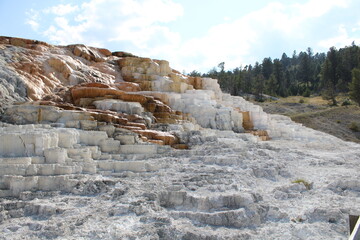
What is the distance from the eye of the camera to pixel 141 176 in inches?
303

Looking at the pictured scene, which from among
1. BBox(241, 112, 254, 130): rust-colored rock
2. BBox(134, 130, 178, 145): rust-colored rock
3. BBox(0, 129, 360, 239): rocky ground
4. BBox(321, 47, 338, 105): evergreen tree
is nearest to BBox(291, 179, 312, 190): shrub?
BBox(0, 129, 360, 239): rocky ground

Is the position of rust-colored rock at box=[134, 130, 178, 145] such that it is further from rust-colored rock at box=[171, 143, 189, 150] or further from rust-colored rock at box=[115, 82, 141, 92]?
rust-colored rock at box=[115, 82, 141, 92]

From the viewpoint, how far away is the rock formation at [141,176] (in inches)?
207

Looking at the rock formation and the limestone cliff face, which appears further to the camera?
the limestone cliff face

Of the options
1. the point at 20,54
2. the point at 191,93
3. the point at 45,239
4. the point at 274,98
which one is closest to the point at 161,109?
the point at 191,93

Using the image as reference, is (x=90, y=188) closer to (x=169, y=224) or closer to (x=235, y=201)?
(x=169, y=224)

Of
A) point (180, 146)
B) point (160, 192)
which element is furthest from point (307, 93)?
point (160, 192)

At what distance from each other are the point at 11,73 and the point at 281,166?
10.8m

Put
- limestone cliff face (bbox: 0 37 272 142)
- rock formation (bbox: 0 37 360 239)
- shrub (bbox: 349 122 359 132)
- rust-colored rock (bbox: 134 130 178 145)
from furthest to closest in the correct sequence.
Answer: shrub (bbox: 349 122 359 132) < limestone cliff face (bbox: 0 37 272 142) < rust-colored rock (bbox: 134 130 178 145) < rock formation (bbox: 0 37 360 239)

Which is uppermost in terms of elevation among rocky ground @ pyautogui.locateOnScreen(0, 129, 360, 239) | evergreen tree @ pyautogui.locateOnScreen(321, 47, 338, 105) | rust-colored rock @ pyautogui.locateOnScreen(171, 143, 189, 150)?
evergreen tree @ pyautogui.locateOnScreen(321, 47, 338, 105)

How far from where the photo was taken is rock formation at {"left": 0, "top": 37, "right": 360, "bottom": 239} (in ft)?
17.3

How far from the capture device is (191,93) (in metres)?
18.2

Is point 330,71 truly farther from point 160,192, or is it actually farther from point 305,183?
point 160,192

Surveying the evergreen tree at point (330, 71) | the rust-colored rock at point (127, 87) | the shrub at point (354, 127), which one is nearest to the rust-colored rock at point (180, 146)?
the rust-colored rock at point (127, 87)
